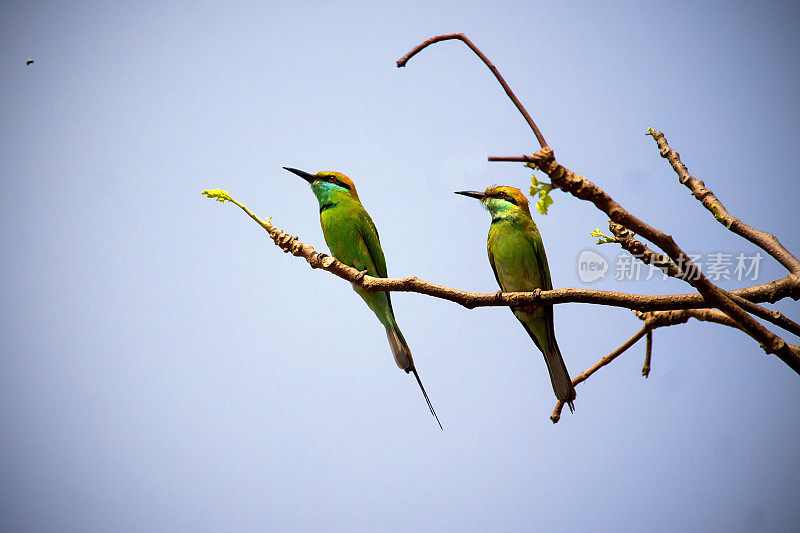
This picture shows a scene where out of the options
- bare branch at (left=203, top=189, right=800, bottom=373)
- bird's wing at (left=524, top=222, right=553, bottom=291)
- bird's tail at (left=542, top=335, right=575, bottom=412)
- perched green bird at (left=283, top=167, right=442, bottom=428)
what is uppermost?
perched green bird at (left=283, top=167, right=442, bottom=428)

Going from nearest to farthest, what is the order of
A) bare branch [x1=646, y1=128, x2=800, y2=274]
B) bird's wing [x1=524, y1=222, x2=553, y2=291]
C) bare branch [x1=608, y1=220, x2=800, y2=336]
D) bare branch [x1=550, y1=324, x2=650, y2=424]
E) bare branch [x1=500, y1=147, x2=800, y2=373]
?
1. bare branch [x1=500, y1=147, x2=800, y2=373]
2. bare branch [x1=608, y1=220, x2=800, y2=336]
3. bare branch [x1=646, y1=128, x2=800, y2=274]
4. bare branch [x1=550, y1=324, x2=650, y2=424]
5. bird's wing [x1=524, y1=222, x2=553, y2=291]

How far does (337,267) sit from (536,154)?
3.21 ft

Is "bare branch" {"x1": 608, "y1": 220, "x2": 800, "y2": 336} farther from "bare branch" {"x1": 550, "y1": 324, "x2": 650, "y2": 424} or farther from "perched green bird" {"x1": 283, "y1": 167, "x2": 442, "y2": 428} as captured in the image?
"perched green bird" {"x1": 283, "y1": 167, "x2": 442, "y2": 428}

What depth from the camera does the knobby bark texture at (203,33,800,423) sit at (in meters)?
1.24

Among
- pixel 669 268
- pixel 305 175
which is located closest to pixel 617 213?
pixel 669 268

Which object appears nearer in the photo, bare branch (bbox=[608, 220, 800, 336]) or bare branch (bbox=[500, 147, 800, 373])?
bare branch (bbox=[500, 147, 800, 373])

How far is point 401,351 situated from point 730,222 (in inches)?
51.5

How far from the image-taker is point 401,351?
2.50 metres

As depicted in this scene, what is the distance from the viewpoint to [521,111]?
1226mm

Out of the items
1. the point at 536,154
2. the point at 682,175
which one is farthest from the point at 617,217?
the point at 682,175

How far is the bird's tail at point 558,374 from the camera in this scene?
227 centimetres

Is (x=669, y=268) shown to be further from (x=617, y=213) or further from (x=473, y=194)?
(x=473, y=194)

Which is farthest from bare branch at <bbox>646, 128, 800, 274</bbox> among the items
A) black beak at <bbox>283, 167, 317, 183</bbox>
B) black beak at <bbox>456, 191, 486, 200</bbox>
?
black beak at <bbox>283, 167, 317, 183</bbox>

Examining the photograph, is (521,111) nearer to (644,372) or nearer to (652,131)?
(652,131)
